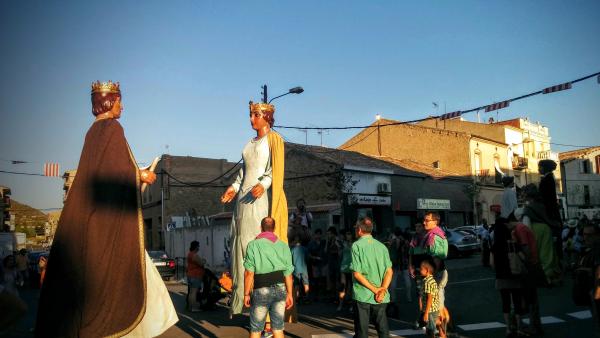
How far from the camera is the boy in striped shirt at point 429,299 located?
22.5 feet

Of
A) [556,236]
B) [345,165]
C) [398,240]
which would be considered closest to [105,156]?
[556,236]

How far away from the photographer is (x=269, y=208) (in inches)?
263

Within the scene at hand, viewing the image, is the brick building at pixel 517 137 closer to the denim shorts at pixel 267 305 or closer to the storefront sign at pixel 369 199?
the storefront sign at pixel 369 199

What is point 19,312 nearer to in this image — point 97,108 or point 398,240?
point 97,108

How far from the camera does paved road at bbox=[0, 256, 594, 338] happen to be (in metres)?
7.95

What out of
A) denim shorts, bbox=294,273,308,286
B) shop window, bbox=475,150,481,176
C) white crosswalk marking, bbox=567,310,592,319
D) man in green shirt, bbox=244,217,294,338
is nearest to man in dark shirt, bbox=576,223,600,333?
man in green shirt, bbox=244,217,294,338

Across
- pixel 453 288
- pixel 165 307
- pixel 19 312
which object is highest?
pixel 19 312

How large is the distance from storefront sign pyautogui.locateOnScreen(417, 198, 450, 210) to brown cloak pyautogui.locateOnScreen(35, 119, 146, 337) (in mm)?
33110

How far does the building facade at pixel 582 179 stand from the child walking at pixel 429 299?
54957 millimetres

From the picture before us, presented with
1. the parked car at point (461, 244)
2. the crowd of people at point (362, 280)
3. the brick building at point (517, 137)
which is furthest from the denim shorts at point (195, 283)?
the brick building at point (517, 137)

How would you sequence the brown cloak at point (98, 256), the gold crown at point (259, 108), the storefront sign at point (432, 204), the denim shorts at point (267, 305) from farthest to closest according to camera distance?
1. the storefront sign at point (432, 204)
2. the gold crown at point (259, 108)
3. the denim shorts at point (267, 305)
4. the brown cloak at point (98, 256)

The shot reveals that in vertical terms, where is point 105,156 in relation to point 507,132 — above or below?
below

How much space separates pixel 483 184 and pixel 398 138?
27.0ft

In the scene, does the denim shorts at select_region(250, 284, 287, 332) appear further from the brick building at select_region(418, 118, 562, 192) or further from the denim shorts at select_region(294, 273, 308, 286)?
the brick building at select_region(418, 118, 562, 192)
